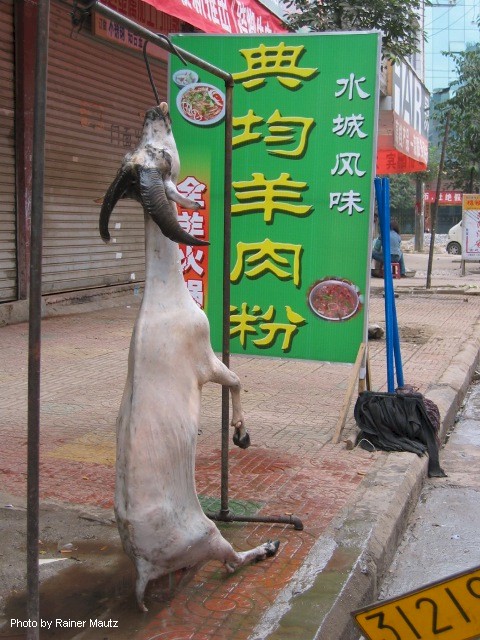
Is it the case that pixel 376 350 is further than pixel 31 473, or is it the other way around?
pixel 376 350

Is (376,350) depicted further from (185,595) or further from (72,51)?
(185,595)

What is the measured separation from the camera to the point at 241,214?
607cm

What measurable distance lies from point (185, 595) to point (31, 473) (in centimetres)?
128

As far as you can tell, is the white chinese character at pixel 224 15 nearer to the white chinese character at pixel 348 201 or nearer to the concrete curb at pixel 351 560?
the white chinese character at pixel 348 201

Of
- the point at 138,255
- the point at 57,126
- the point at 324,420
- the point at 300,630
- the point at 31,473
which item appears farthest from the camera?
the point at 138,255

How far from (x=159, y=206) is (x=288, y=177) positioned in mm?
2886

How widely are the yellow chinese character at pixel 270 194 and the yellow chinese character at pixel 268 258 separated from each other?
206 mm

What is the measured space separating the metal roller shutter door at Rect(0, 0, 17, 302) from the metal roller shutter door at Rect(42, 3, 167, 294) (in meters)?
0.60

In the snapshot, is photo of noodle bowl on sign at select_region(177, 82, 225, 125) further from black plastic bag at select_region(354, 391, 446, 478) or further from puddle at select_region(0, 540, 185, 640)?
puddle at select_region(0, 540, 185, 640)

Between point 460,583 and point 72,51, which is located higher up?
point 72,51

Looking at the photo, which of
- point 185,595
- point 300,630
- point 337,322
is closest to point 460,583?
point 300,630

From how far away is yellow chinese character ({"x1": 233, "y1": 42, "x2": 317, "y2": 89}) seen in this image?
5.80 meters

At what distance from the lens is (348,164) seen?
5.81 metres

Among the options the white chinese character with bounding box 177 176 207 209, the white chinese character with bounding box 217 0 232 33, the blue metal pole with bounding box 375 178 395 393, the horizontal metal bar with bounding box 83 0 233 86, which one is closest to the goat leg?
the horizontal metal bar with bounding box 83 0 233 86
